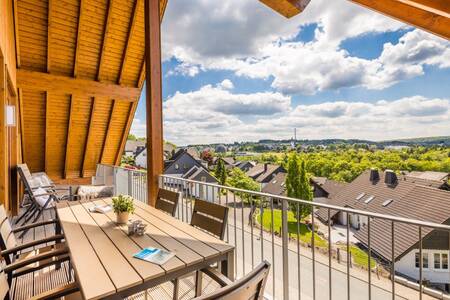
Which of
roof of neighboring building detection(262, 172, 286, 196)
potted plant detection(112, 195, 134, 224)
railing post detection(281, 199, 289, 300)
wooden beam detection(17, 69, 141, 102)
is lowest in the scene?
roof of neighboring building detection(262, 172, 286, 196)

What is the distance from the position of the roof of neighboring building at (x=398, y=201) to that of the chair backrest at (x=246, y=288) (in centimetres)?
344

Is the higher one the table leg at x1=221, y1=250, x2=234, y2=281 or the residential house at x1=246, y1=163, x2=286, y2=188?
the table leg at x1=221, y1=250, x2=234, y2=281

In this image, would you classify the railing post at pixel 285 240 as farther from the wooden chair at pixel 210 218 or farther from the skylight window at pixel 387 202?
the skylight window at pixel 387 202

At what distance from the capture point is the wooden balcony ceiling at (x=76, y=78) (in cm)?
557

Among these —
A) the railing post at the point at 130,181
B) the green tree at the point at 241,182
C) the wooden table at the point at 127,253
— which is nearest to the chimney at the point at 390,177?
the green tree at the point at 241,182

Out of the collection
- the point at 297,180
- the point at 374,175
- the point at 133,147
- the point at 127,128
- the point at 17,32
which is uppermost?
the point at 17,32

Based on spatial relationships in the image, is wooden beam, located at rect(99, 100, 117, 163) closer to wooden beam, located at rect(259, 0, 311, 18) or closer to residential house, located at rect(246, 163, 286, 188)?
wooden beam, located at rect(259, 0, 311, 18)

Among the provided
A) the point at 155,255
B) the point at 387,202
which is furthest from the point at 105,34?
the point at 387,202

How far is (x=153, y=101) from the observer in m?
4.06

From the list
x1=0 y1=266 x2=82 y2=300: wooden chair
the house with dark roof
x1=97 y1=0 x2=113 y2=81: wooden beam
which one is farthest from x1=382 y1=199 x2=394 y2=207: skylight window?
x1=0 y1=266 x2=82 y2=300: wooden chair

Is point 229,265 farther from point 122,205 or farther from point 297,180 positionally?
point 297,180

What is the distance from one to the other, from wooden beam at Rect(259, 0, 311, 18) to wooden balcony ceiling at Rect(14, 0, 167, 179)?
188 inches

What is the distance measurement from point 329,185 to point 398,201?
514 inches

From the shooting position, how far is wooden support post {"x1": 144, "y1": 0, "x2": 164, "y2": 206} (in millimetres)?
4049
